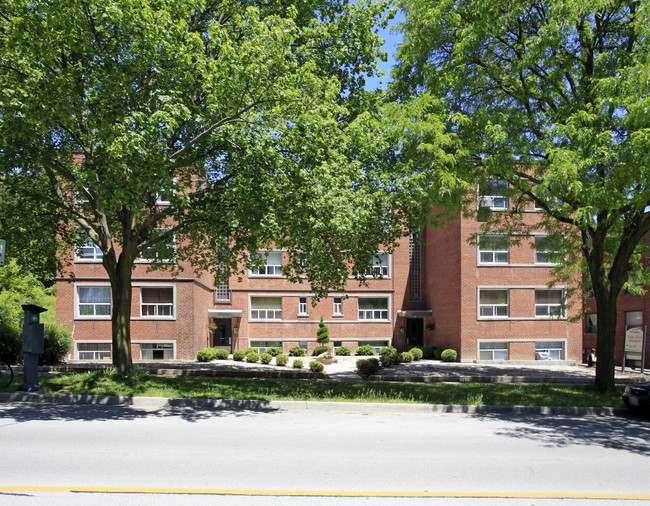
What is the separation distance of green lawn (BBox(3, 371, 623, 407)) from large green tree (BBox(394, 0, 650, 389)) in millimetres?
2258

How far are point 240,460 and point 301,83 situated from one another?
862cm

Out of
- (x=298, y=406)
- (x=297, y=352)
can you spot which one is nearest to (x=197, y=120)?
(x=298, y=406)

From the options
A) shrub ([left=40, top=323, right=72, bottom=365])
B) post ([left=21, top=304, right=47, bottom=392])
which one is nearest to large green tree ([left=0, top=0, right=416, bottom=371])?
post ([left=21, top=304, right=47, bottom=392])

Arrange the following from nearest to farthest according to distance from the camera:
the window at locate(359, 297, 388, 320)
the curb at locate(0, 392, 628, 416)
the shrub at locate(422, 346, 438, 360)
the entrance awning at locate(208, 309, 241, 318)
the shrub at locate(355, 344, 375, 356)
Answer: the curb at locate(0, 392, 628, 416) → the shrub at locate(422, 346, 438, 360) → the shrub at locate(355, 344, 375, 356) → the entrance awning at locate(208, 309, 241, 318) → the window at locate(359, 297, 388, 320)

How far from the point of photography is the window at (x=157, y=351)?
29625 millimetres

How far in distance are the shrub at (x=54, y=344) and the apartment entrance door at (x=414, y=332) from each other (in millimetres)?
22362

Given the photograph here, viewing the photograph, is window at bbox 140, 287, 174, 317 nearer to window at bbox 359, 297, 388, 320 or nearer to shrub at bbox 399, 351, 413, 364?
shrub at bbox 399, 351, 413, 364

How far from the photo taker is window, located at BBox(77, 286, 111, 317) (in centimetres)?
2962

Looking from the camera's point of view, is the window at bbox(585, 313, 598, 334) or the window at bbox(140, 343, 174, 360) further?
the window at bbox(585, 313, 598, 334)

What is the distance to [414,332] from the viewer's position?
3816 cm

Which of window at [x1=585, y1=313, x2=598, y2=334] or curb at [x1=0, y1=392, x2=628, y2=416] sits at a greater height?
curb at [x1=0, y1=392, x2=628, y2=416]

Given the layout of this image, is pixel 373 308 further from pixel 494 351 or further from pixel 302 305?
pixel 494 351

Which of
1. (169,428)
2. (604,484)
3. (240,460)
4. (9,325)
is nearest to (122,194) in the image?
(169,428)

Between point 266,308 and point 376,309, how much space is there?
7759 millimetres
